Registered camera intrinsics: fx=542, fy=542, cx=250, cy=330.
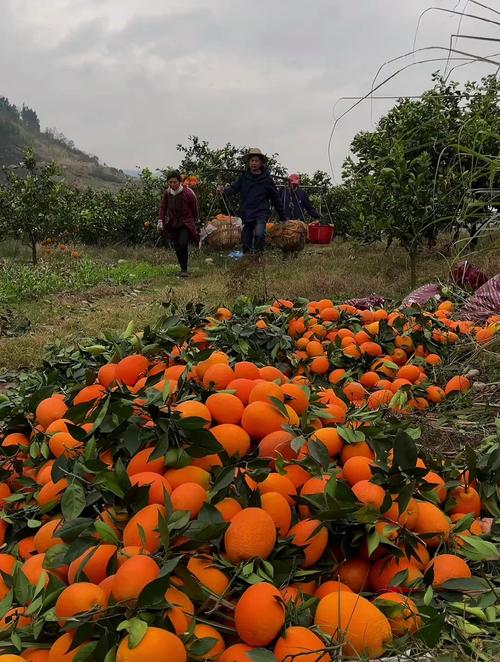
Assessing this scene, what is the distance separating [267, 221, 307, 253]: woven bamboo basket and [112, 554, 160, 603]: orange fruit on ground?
1006 centimetres

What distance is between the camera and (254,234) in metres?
8.55

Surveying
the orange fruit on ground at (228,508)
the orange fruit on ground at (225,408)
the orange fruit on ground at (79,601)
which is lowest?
the orange fruit on ground at (79,601)

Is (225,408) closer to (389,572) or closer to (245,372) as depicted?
(245,372)

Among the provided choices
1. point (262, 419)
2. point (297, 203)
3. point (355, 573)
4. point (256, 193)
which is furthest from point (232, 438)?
point (297, 203)

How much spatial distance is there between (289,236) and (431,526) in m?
9.94

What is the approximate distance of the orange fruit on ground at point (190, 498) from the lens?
1.22 m

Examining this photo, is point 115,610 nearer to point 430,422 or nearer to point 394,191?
point 430,422

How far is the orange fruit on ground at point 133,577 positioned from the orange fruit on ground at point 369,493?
491mm

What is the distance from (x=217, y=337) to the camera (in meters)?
2.49

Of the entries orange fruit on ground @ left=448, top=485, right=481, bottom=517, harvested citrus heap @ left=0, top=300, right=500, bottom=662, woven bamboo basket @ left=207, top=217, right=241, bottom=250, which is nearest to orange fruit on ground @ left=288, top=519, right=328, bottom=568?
harvested citrus heap @ left=0, top=300, right=500, bottom=662

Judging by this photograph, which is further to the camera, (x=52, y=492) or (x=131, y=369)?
(x=131, y=369)

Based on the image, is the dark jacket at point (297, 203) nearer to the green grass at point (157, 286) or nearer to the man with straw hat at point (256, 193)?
the green grass at point (157, 286)

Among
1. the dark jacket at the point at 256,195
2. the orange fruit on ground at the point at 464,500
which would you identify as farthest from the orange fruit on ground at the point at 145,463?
the dark jacket at the point at 256,195

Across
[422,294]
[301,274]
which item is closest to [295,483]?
[422,294]
